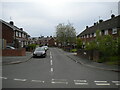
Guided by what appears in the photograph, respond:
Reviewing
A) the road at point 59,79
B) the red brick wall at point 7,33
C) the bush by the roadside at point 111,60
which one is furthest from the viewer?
the red brick wall at point 7,33

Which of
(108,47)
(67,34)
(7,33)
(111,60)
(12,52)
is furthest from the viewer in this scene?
(67,34)

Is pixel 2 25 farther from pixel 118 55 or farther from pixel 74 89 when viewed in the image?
pixel 74 89

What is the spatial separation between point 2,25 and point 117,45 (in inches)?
1083

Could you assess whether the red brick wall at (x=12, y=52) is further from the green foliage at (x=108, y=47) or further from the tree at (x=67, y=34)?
the tree at (x=67, y=34)

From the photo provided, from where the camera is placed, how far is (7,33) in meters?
37.2

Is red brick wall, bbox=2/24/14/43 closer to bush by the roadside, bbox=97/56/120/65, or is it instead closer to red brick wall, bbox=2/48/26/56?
red brick wall, bbox=2/48/26/56

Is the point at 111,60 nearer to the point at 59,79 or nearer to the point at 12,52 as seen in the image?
the point at 59,79

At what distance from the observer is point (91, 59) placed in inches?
732

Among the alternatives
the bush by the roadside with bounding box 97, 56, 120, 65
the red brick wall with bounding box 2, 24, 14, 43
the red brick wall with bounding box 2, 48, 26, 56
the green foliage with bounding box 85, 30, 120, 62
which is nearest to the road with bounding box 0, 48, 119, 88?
the bush by the roadside with bounding box 97, 56, 120, 65

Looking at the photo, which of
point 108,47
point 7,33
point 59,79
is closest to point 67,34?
point 7,33

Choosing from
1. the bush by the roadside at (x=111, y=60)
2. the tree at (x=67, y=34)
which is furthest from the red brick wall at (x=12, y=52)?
the tree at (x=67, y=34)

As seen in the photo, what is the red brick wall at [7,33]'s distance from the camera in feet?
120

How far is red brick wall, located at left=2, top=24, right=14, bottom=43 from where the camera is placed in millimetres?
36500

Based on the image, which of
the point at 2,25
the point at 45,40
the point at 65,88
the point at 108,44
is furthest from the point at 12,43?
the point at 45,40
